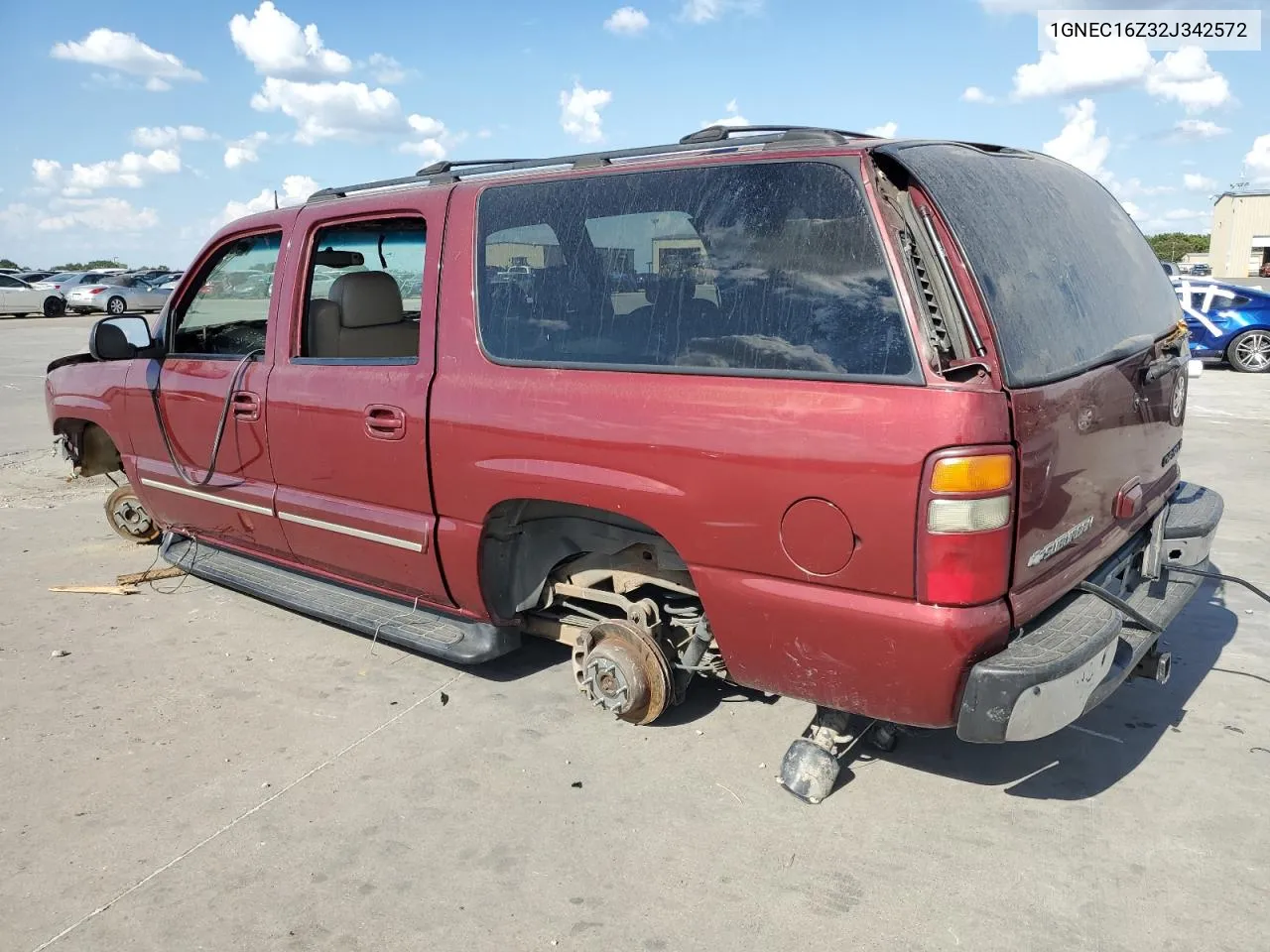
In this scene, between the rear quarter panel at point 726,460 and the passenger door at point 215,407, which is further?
the passenger door at point 215,407

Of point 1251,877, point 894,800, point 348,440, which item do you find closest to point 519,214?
point 348,440

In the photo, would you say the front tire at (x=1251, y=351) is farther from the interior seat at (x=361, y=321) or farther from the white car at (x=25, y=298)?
the white car at (x=25, y=298)

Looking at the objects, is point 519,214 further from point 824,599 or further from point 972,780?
point 972,780

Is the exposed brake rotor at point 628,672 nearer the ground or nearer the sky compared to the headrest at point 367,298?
nearer the ground

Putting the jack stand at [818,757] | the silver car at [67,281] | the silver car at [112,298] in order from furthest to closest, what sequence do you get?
1. the silver car at [112,298]
2. the silver car at [67,281]
3. the jack stand at [818,757]

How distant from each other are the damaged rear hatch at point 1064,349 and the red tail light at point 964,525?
0.08m

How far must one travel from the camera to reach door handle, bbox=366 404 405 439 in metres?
3.63

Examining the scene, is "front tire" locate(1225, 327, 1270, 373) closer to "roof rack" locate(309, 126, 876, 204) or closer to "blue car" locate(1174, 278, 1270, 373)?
"blue car" locate(1174, 278, 1270, 373)

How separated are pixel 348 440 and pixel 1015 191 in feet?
8.37

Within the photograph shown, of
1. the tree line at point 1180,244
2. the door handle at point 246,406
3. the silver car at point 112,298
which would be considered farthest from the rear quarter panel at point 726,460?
the tree line at point 1180,244

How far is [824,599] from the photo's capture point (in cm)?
270

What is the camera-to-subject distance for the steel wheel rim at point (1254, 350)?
13234mm

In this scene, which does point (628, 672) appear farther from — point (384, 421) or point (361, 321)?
point (361, 321)

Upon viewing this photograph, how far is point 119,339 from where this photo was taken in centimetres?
470
